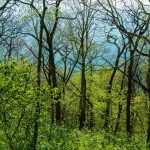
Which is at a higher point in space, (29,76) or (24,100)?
(29,76)

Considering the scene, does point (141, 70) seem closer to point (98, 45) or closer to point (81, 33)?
point (98, 45)

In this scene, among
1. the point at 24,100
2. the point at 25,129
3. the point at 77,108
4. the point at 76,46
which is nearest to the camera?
the point at 24,100

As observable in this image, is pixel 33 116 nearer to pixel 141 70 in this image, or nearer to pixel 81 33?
pixel 81 33

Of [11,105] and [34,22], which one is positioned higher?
[34,22]

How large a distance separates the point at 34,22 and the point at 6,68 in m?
34.2

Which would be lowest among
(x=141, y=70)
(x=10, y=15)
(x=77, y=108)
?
(x=77, y=108)

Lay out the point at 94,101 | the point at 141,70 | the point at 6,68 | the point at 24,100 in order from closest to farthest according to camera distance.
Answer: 1. the point at 6,68
2. the point at 24,100
3. the point at 94,101
4. the point at 141,70

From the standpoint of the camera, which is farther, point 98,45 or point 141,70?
point 141,70

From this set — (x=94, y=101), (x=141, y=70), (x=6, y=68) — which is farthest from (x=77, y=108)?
(x=6, y=68)

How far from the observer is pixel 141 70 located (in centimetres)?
5294

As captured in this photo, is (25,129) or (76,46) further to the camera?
(76,46)

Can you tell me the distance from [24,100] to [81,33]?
28.7 m

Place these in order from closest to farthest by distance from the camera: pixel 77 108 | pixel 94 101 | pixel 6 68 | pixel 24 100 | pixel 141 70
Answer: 1. pixel 6 68
2. pixel 24 100
3. pixel 94 101
4. pixel 77 108
5. pixel 141 70

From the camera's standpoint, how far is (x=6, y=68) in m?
10.1
